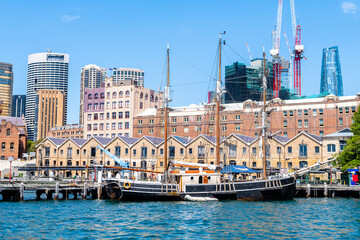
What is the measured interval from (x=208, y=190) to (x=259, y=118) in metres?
56.9

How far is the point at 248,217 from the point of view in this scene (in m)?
51.8

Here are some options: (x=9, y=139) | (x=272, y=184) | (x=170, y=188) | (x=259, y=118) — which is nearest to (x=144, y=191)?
(x=170, y=188)

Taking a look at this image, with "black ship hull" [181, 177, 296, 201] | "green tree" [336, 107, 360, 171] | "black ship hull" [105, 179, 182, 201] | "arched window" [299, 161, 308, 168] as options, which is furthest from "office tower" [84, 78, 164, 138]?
"green tree" [336, 107, 360, 171]

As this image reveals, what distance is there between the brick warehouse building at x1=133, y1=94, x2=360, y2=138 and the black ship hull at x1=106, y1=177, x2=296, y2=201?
50.4 metres

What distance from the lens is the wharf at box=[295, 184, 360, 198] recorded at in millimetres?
80062

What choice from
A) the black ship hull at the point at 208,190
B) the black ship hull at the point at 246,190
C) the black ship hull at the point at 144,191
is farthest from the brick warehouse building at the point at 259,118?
the black ship hull at the point at 144,191

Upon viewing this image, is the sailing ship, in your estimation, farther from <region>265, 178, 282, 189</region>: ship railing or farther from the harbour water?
the harbour water

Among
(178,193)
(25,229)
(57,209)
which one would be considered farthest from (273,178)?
(25,229)

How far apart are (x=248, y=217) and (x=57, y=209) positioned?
24.1 meters

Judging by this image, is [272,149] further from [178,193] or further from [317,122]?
[178,193]

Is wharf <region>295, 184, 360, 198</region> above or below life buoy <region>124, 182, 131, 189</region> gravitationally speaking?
below

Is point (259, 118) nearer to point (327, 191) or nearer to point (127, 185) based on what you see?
point (327, 191)

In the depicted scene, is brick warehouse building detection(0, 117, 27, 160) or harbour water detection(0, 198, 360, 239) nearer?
harbour water detection(0, 198, 360, 239)

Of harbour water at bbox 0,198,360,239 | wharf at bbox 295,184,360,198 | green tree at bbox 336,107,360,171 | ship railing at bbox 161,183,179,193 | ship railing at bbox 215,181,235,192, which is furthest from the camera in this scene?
wharf at bbox 295,184,360,198
